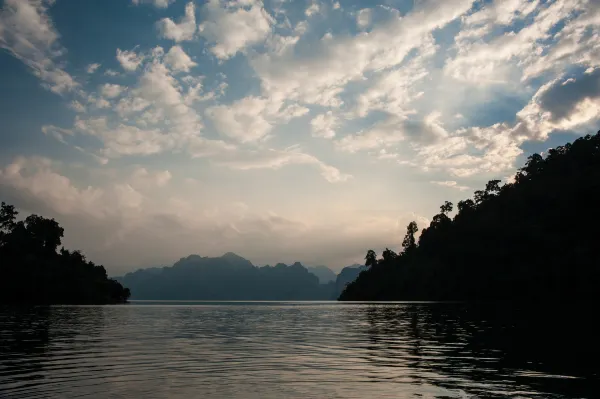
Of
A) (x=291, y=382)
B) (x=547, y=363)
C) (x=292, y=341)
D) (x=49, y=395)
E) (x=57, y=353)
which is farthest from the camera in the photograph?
(x=292, y=341)

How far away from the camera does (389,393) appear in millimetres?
18500

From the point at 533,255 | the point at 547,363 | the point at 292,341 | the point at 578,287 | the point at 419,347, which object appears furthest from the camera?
the point at 533,255

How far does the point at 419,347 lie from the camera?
37.0 m

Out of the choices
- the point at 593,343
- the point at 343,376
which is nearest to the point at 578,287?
the point at 593,343

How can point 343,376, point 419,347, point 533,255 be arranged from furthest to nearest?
1. point 533,255
2. point 419,347
3. point 343,376

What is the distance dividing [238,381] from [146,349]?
16.5m

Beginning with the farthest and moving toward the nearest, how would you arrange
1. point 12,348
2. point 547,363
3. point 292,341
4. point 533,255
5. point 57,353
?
point 533,255 < point 292,341 < point 12,348 < point 57,353 < point 547,363

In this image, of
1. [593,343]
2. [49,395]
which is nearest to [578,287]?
[593,343]

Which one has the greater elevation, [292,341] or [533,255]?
[533,255]

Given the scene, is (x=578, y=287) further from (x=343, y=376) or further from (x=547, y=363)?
(x=343, y=376)

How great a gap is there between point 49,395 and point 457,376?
18046mm

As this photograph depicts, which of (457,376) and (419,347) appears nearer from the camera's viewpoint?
(457,376)

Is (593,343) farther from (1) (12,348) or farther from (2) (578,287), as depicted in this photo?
(2) (578,287)

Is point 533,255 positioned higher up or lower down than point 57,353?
higher up
